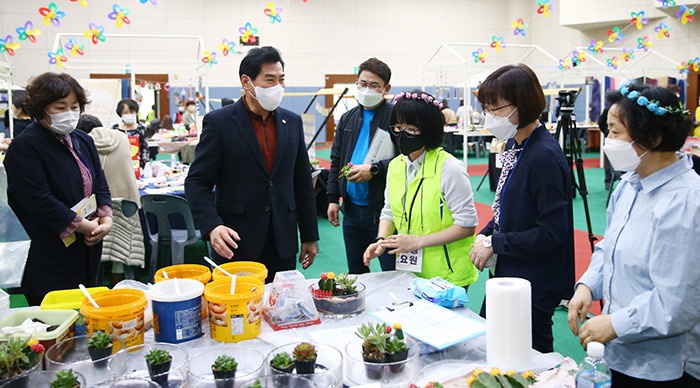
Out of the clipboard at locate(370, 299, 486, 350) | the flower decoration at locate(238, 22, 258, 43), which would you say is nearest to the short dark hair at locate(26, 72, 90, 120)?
the clipboard at locate(370, 299, 486, 350)

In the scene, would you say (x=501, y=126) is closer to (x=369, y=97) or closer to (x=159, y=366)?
(x=369, y=97)

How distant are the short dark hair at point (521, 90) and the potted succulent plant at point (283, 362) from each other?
1.18 m

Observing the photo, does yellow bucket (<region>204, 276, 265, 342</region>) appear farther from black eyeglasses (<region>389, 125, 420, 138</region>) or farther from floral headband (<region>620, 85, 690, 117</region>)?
floral headband (<region>620, 85, 690, 117</region>)

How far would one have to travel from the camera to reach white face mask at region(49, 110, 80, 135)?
2426 mm

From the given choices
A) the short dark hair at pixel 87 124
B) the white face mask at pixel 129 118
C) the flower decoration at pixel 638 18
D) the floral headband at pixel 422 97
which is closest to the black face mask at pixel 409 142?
the floral headband at pixel 422 97

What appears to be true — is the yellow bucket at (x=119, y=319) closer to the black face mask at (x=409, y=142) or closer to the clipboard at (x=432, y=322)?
the clipboard at (x=432, y=322)

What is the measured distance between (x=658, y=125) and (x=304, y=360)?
3.70 ft

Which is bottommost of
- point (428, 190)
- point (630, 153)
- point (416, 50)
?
point (428, 190)

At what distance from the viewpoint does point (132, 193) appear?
405 cm

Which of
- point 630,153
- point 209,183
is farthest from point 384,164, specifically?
point 630,153

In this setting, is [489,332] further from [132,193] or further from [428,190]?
[132,193]

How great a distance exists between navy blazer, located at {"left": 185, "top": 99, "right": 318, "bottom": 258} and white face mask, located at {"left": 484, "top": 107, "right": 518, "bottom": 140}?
90cm

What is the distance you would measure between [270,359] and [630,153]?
1.11m

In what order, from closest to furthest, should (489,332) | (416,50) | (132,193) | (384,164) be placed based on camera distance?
1. (489,332)
2. (384,164)
3. (132,193)
4. (416,50)
